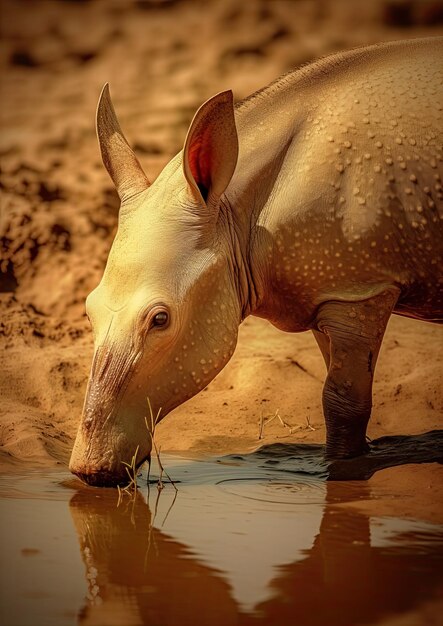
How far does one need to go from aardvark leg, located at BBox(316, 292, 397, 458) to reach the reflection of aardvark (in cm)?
113

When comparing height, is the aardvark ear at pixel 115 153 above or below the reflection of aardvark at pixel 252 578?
above

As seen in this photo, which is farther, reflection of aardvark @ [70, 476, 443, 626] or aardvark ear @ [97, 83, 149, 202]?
aardvark ear @ [97, 83, 149, 202]

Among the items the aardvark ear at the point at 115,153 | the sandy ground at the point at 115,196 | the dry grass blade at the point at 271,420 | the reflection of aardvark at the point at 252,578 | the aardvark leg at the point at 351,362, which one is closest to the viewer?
the reflection of aardvark at the point at 252,578

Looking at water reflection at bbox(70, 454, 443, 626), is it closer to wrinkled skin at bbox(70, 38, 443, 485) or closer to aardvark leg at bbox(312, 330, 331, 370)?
wrinkled skin at bbox(70, 38, 443, 485)

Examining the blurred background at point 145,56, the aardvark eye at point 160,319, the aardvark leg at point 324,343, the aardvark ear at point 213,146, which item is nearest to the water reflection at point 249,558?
the aardvark eye at point 160,319

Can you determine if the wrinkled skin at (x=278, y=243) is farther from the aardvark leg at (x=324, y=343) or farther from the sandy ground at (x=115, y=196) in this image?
the sandy ground at (x=115, y=196)

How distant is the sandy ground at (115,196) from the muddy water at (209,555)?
0.75 m

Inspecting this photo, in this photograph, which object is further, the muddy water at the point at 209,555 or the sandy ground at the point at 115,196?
the sandy ground at the point at 115,196

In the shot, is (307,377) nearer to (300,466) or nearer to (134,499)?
(300,466)

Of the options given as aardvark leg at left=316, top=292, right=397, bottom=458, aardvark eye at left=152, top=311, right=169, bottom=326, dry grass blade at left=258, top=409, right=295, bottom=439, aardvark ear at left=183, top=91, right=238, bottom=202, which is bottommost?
dry grass blade at left=258, top=409, right=295, bottom=439

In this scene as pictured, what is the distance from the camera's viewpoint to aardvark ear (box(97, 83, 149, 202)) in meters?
4.86

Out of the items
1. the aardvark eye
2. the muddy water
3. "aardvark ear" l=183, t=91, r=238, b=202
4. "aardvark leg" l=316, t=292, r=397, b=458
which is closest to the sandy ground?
"aardvark leg" l=316, t=292, r=397, b=458

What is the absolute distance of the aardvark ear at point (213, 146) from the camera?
174 inches

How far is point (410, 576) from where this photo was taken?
2828mm
